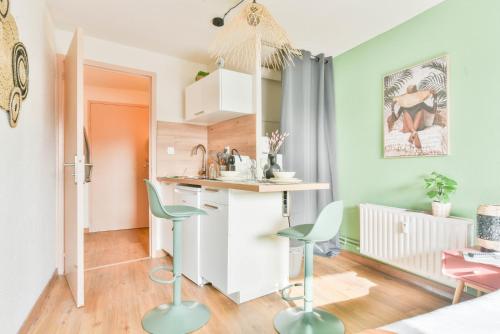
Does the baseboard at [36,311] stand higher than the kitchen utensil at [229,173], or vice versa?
the kitchen utensil at [229,173]

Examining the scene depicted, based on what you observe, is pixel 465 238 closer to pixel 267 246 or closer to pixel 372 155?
pixel 372 155

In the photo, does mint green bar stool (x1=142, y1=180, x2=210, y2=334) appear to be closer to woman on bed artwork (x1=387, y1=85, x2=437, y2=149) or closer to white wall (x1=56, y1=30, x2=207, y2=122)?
white wall (x1=56, y1=30, x2=207, y2=122)

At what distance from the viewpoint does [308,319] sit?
1723 mm

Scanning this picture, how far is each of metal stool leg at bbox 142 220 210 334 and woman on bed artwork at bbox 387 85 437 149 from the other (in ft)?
7.02

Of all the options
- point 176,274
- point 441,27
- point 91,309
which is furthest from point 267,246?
point 441,27

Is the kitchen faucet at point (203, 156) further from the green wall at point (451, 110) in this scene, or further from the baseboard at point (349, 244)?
the baseboard at point (349, 244)

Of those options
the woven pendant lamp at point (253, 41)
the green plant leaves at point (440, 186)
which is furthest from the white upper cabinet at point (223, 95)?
the green plant leaves at point (440, 186)

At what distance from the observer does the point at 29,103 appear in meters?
1.75

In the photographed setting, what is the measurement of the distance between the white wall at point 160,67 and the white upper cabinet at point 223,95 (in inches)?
16.6

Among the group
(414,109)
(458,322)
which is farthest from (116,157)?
(458,322)

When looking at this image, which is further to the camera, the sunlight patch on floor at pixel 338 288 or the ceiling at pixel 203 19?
the ceiling at pixel 203 19

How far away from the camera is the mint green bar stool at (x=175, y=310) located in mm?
1704

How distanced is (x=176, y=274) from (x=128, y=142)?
3458 millimetres

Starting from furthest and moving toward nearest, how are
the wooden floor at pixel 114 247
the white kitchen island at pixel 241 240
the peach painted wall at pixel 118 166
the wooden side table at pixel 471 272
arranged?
the peach painted wall at pixel 118 166
the wooden floor at pixel 114 247
the white kitchen island at pixel 241 240
the wooden side table at pixel 471 272
